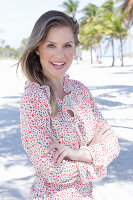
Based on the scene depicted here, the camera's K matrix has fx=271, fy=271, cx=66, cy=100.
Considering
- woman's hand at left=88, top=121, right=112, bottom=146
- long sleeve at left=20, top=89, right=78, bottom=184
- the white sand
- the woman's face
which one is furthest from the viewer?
the white sand

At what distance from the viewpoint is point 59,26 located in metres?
1.32

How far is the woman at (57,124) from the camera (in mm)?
1214

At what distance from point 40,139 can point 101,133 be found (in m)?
0.40

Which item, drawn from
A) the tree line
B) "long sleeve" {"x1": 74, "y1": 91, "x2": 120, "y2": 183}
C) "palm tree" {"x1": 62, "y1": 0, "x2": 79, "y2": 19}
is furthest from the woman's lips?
"palm tree" {"x1": 62, "y1": 0, "x2": 79, "y2": 19}

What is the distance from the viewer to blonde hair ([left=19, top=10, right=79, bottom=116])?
1.28 meters

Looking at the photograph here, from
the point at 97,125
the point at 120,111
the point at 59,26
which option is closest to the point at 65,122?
the point at 97,125

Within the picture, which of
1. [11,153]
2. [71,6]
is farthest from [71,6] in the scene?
[11,153]

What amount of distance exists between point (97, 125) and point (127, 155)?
2746 millimetres

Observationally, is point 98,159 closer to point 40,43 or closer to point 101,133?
point 101,133

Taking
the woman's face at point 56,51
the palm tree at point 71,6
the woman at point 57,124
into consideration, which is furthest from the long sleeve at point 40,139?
the palm tree at point 71,6

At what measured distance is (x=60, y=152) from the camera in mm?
1213

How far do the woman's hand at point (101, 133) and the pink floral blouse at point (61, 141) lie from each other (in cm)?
5

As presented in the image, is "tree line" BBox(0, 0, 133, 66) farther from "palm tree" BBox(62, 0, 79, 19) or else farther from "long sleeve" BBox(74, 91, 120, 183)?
"long sleeve" BBox(74, 91, 120, 183)

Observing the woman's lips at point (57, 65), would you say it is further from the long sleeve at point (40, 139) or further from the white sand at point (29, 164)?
the white sand at point (29, 164)
